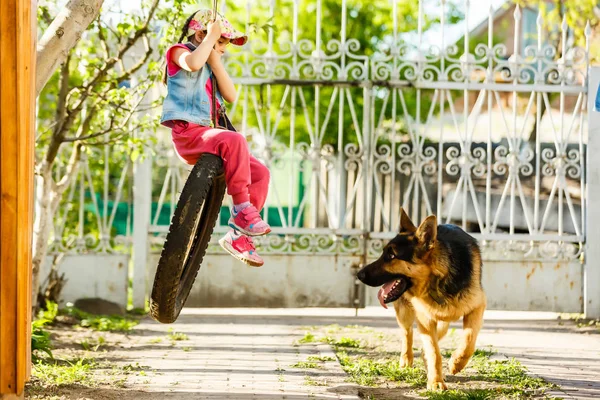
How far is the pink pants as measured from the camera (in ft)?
15.8

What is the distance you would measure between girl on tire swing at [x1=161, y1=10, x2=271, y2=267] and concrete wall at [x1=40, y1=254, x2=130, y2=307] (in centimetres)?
603

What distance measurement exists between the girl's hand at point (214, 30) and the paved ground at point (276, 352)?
2501mm

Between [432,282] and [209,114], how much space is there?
2516mm

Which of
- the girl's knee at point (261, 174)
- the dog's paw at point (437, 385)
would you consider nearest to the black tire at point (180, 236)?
the girl's knee at point (261, 174)

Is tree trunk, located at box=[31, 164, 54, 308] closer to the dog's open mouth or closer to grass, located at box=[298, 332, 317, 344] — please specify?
grass, located at box=[298, 332, 317, 344]

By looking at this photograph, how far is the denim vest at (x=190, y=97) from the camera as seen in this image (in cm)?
495

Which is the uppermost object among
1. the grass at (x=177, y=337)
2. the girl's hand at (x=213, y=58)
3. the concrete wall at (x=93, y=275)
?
the girl's hand at (x=213, y=58)

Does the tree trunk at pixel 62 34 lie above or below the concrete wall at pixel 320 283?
above

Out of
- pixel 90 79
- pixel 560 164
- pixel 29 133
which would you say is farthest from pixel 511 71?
pixel 29 133

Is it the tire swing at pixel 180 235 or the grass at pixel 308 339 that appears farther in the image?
the grass at pixel 308 339

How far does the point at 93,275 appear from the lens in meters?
10.8

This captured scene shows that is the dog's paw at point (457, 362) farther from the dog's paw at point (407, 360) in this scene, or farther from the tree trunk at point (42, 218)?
the tree trunk at point (42, 218)

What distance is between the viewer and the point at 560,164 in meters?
11.0

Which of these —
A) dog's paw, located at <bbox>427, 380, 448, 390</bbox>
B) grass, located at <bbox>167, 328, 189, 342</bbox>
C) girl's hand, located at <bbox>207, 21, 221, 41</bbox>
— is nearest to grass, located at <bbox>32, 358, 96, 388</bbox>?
grass, located at <bbox>167, 328, 189, 342</bbox>
